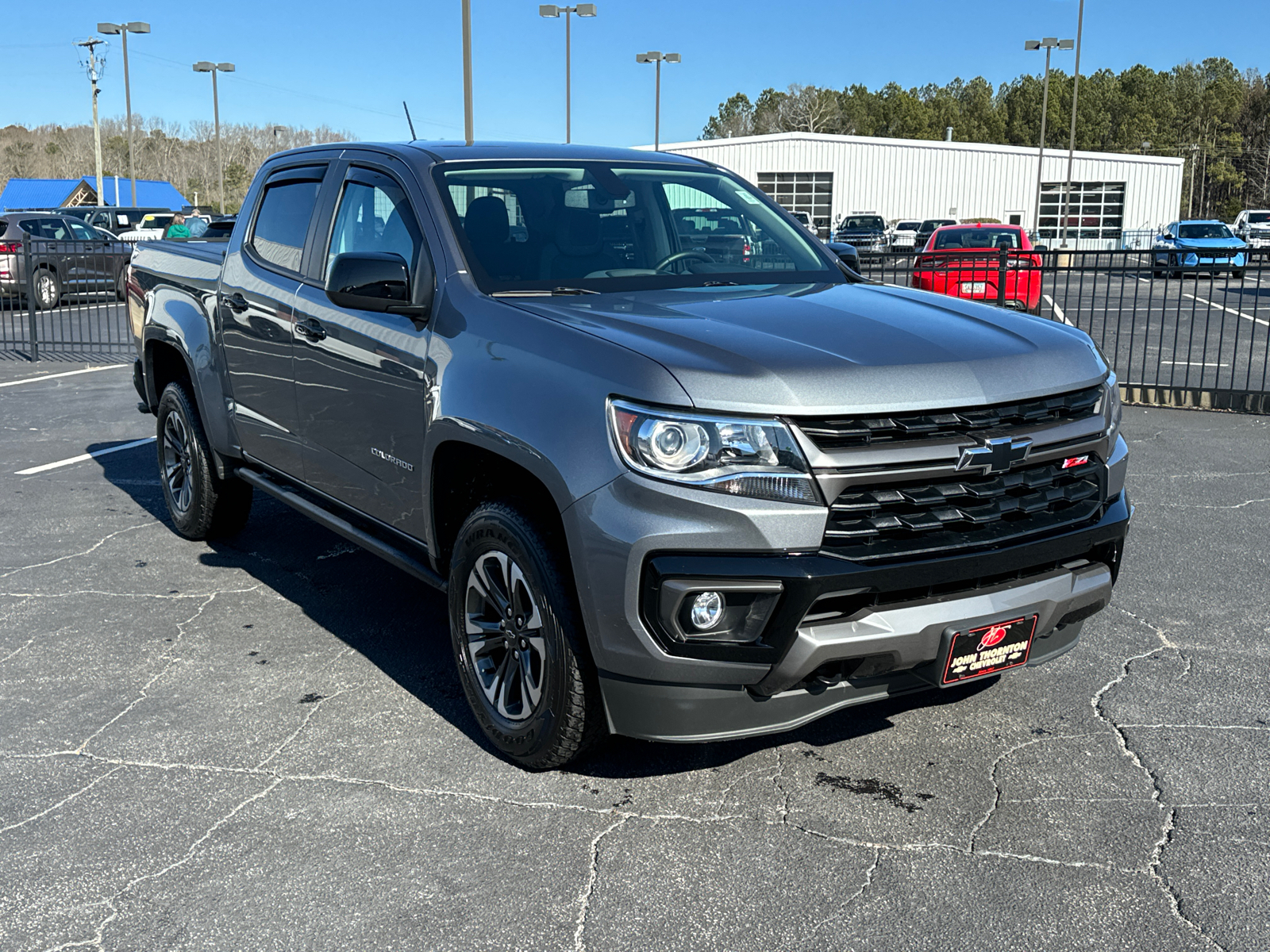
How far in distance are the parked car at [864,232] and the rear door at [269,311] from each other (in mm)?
33725

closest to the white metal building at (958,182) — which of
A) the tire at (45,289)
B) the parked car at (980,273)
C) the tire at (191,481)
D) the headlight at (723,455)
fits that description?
the tire at (45,289)

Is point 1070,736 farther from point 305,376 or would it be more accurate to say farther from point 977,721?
point 305,376

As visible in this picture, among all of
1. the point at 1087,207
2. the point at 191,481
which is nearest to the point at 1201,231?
the point at 1087,207

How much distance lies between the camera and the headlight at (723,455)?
9.98 ft

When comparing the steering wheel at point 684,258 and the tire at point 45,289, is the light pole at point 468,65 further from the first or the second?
the steering wheel at point 684,258

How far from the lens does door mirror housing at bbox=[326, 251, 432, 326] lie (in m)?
3.86

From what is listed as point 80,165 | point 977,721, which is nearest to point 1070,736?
point 977,721

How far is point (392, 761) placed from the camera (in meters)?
3.84

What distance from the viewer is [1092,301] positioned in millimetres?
13555

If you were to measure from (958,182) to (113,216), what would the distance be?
140 ft

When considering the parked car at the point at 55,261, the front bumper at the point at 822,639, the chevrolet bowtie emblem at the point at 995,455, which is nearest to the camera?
the front bumper at the point at 822,639

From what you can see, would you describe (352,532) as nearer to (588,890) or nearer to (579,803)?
(579,803)

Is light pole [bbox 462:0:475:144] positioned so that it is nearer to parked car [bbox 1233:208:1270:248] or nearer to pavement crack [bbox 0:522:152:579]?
pavement crack [bbox 0:522:152:579]

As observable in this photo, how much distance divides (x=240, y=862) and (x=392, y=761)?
0.69 m
